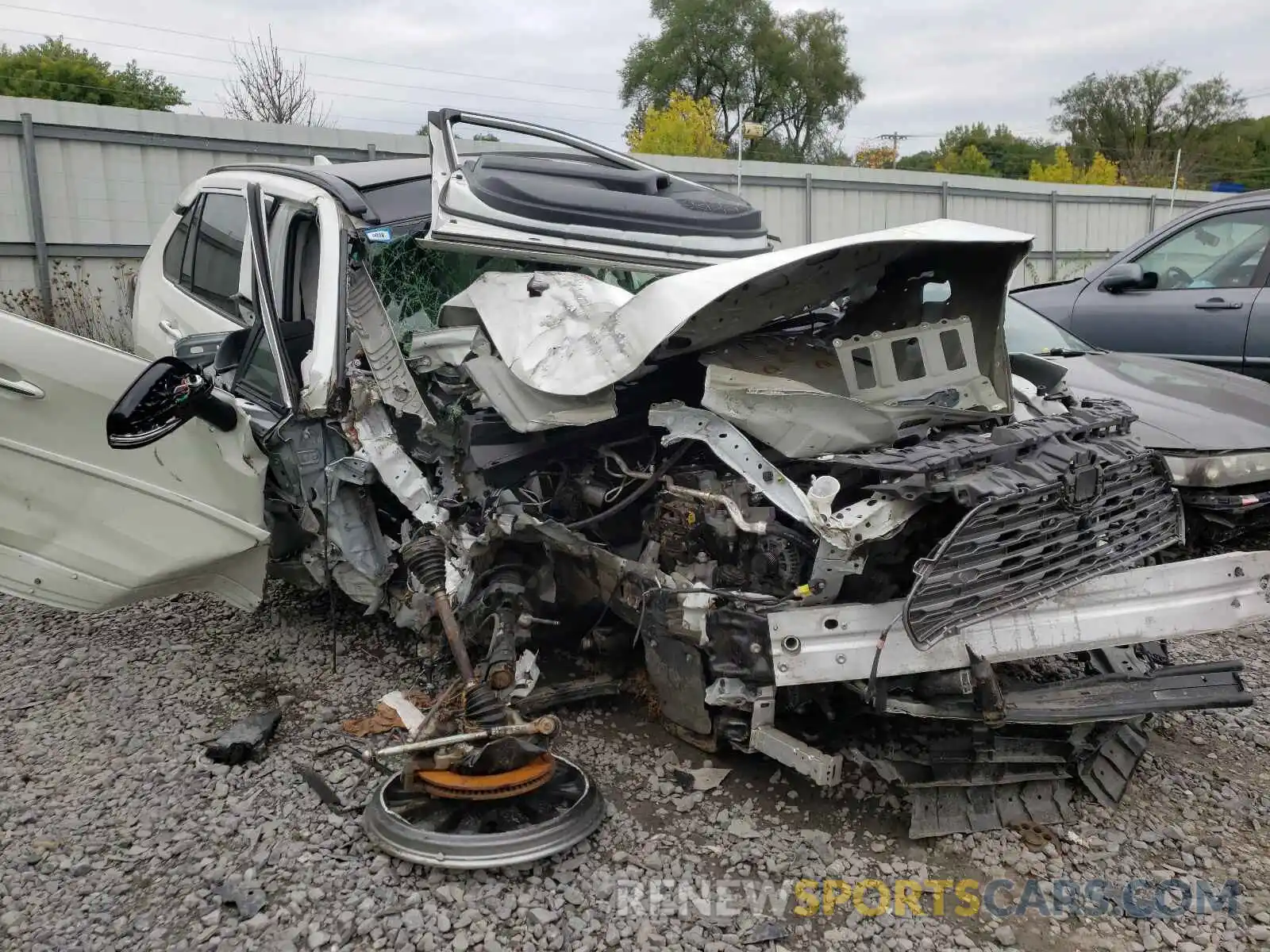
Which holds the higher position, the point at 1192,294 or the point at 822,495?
the point at 1192,294

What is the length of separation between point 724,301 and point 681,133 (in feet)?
84.6

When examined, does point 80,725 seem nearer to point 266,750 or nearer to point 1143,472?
point 266,750

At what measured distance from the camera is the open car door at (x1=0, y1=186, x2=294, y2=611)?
3.06m

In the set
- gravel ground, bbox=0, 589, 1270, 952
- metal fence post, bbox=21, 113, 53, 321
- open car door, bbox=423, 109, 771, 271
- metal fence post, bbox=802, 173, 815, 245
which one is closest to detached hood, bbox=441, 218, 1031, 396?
open car door, bbox=423, 109, 771, 271

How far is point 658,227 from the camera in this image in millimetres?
3541

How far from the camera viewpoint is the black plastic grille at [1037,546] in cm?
235

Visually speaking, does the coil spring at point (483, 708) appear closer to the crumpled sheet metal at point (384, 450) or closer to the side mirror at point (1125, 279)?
the crumpled sheet metal at point (384, 450)

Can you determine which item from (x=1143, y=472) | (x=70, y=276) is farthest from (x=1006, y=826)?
(x=70, y=276)

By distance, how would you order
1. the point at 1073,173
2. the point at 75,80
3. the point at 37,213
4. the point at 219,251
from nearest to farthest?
the point at 219,251 → the point at 37,213 → the point at 75,80 → the point at 1073,173

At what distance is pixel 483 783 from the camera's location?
8.75ft

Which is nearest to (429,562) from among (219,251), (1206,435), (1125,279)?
(219,251)

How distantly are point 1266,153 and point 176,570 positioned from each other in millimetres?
50527

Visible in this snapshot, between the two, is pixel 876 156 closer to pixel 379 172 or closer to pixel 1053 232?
pixel 1053 232

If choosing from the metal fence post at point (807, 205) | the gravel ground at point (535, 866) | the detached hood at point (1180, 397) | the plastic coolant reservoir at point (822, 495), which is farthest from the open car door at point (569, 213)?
the metal fence post at point (807, 205)
